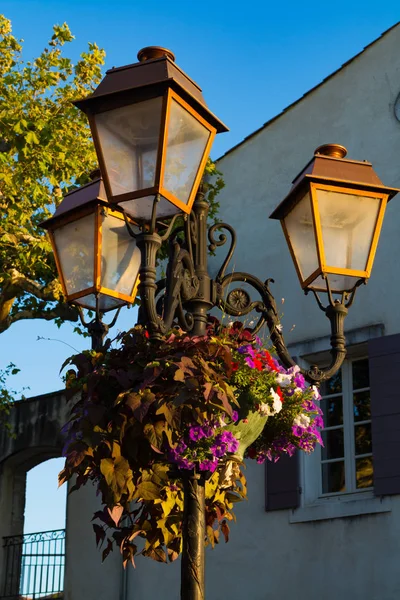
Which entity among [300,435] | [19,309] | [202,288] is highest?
[19,309]

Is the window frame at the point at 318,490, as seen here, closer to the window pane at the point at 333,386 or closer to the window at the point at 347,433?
the window at the point at 347,433

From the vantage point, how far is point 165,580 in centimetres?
1007

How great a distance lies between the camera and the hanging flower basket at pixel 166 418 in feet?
12.7

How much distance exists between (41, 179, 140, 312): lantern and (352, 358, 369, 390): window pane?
4.48m

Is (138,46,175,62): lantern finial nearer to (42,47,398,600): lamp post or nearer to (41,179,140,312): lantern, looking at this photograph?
(42,47,398,600): lamp post

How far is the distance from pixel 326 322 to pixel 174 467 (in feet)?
19.2

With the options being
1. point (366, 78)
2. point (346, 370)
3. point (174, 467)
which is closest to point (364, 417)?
point (346, 370)

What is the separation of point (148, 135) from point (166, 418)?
1216mm

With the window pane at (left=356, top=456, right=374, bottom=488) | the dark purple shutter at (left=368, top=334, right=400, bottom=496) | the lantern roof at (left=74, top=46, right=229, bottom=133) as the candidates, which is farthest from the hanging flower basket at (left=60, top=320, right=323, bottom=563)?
the window pane at (left=356, top=456, right=374, bottom=488)

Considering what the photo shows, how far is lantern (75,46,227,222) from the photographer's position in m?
4.02

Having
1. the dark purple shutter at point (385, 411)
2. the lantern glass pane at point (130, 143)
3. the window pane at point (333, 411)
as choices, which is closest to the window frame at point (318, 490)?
the dark purple shutter at point (385, 411)

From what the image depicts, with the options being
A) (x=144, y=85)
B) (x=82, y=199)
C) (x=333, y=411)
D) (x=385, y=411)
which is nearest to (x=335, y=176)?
(x=144, y=85)

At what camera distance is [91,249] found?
532cm

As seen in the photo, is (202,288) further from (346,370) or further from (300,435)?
(346,370)
